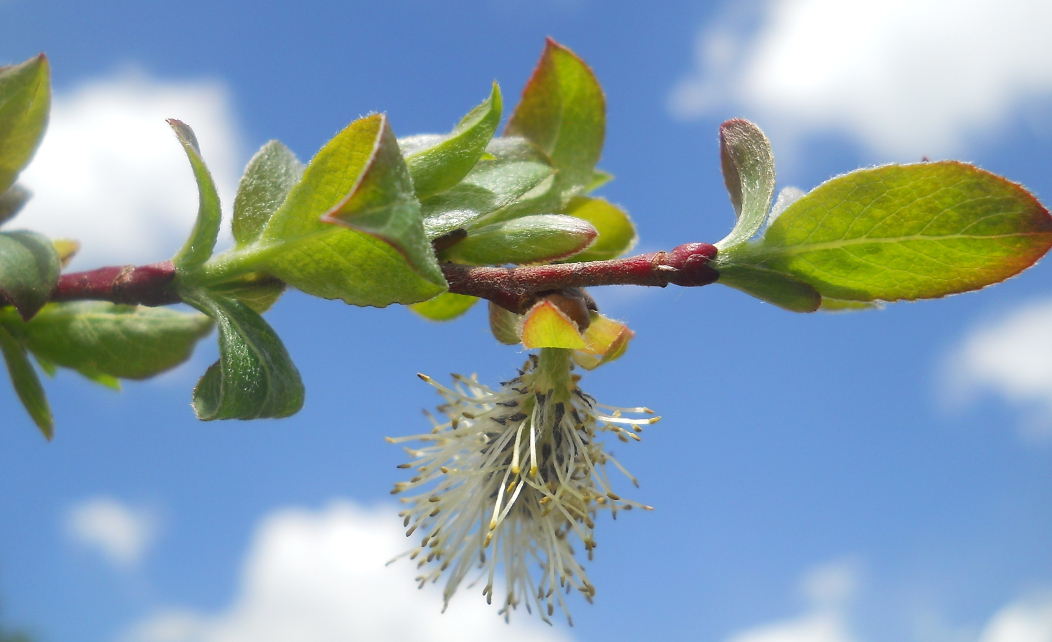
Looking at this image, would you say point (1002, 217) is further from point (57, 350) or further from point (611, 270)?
point (57, 350)

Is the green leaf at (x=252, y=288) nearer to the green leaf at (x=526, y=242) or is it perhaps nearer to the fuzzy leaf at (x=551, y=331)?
the green leaf at (x=526, y=242)

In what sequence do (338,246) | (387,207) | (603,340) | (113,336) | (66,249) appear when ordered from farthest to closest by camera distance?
(66,249) → (113,336) → (603,340) → (338,246) → (387,207)

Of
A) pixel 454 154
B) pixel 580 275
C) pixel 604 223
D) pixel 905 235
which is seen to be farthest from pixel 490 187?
pixel 905 235

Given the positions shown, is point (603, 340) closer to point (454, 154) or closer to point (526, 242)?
point (526, 242)

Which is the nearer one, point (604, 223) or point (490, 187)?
point (490, 187)

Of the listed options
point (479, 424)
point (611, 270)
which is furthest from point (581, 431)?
point (611, 270)

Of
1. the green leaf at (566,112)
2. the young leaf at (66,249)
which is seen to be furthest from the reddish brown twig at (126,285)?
the green leaf at (566,112)
